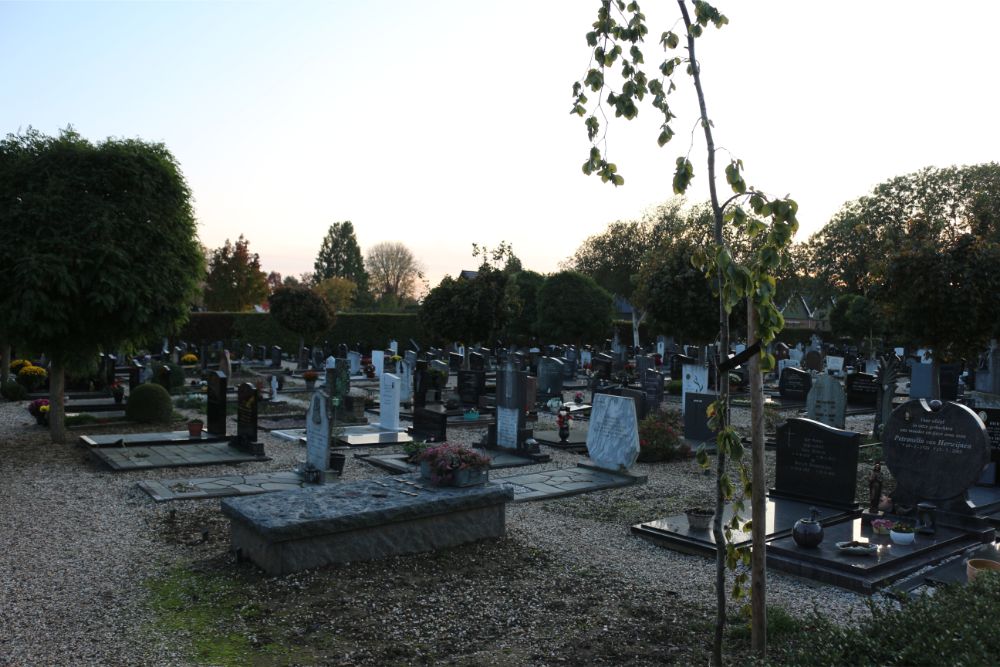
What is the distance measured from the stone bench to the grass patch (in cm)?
52

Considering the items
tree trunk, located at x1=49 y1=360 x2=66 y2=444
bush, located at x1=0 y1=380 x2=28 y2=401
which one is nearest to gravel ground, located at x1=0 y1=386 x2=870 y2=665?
tree trunk, located at x1=49 y1=360 x2=66 y2=444

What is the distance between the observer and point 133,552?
327 inches

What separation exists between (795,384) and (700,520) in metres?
15.4

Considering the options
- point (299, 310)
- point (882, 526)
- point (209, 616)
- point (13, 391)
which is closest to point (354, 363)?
point (299, 310)

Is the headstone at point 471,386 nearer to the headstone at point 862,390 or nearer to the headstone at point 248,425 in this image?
the headstone at point 248,425

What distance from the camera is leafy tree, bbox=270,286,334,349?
3512 centimetres

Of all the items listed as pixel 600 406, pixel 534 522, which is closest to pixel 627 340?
pixel 600 406

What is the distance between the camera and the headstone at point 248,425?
46.6 ft

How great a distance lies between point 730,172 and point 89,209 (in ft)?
42.0

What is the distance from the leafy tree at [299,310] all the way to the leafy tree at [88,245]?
1994 centimetres

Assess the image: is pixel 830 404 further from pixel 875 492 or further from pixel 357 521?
pixel 357 521

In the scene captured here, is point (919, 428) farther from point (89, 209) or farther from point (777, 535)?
point (89, 209)

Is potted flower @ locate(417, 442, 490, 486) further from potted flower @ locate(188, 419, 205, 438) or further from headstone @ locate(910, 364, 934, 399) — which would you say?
headstone @ locate(910, 364, 934, 399)

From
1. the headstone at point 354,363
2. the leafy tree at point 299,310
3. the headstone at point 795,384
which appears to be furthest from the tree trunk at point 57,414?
the leafy tree at point 299,310
